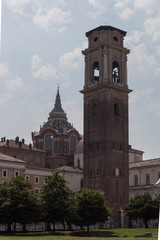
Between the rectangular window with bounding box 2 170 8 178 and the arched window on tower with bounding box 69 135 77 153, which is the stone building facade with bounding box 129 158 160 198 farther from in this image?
the rectangular window with bounding box 2 170 8 178

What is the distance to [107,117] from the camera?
78.2m

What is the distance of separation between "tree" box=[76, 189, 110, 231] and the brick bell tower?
18078 millimetres

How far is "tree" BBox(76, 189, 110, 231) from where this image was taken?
53.8m

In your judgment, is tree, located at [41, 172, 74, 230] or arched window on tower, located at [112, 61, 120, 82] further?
arched window on tower, located at [112, 61, 120, 82]

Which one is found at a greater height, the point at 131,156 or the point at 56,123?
the point at 56,123

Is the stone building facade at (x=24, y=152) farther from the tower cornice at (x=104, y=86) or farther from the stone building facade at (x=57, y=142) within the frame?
the tower cornice at (x=104, y=86)

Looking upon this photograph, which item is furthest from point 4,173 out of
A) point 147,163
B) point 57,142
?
point 57,142

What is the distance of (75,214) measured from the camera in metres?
51.7

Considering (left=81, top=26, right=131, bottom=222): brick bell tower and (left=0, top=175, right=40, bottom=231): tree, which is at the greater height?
(left=81, top=26, right=131, bottom=222): brick bell tower

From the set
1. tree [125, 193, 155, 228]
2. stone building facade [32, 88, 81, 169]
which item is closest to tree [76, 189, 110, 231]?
tree [125, 193, 155, 228]

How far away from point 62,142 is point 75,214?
57.7 m

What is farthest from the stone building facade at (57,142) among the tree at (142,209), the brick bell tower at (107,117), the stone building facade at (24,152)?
the tree at (142,209)

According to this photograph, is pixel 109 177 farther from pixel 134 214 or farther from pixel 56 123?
pixel 56 123

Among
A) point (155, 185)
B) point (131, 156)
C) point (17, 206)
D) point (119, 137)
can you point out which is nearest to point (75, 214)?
point (17, 206)
